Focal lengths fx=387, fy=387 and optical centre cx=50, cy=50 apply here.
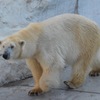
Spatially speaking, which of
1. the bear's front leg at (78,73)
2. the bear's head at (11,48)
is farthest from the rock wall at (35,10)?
the bear's head at (11,48)

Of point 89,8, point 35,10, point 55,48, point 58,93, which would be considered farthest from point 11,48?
point 89,8

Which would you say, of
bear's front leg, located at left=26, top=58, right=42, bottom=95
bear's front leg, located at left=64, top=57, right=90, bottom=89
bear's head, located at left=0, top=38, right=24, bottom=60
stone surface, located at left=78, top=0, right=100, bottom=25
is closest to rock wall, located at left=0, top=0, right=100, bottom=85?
stone surface, located at left=78, top=0, right=100, bottom=25

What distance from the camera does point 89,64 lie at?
5664mm

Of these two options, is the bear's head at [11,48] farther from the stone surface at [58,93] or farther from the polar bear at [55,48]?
the stone surface at [58,93]

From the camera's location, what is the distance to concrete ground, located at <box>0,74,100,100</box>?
541 centimetres

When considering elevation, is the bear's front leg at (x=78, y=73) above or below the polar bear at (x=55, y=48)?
below

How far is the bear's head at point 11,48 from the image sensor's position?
4906mm

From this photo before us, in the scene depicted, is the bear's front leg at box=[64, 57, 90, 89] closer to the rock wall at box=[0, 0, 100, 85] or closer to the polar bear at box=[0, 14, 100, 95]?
the polar bear at box=[0, 14, 100, 95]

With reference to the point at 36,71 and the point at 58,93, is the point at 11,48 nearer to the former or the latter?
the point at 36,71

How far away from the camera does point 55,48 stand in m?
5.29

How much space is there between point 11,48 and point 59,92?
1097 mm

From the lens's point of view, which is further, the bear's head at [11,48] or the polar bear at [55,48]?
the polar bear at [55,48]

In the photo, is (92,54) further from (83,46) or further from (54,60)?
(54,60)

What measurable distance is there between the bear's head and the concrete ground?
78 centimetres
